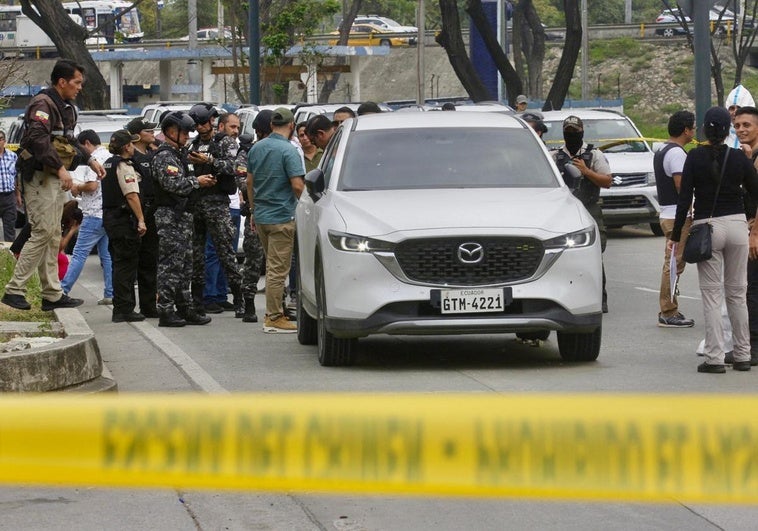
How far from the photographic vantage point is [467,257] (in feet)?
32.0

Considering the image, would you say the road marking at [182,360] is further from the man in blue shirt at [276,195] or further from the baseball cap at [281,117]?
the baseball cap at [281,117]

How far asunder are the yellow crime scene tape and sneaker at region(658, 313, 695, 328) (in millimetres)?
9779

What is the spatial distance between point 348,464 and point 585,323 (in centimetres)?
716

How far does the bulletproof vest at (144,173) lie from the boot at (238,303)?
1.14 metres

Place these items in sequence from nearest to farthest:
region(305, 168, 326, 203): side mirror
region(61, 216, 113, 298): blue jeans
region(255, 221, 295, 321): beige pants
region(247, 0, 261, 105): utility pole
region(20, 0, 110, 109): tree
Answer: region(305, 168, 326, 203): side mirror, region(255, 221, 295, 321): beige pants, region(61, 216, 113, 298): blue jeans, region(247, 0, 261, 105): utility pole, region(20, 0, 110, 109): tree

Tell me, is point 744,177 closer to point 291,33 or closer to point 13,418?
point 13,418

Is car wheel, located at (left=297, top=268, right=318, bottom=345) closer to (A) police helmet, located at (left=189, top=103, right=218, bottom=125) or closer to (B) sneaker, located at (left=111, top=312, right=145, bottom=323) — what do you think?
(A) police helmet, located at (left=189, top=103, right=218, bottom=125)

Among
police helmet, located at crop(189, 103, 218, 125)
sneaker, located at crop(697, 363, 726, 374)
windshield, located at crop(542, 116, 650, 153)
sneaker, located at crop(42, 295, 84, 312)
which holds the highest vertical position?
police helmet, located at crop(189, 103, 218, 125)

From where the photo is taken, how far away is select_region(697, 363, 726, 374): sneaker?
393 inches

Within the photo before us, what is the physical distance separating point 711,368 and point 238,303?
5.33m

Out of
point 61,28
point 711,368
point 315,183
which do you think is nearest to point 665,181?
point 711,368

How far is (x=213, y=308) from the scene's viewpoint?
1457 centimetres

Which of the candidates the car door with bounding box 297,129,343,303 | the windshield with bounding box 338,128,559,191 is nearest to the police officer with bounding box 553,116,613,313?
the windshield with bounding box 338,128,559,191

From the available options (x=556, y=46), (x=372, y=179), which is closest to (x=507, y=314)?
(x=372, y=179)
